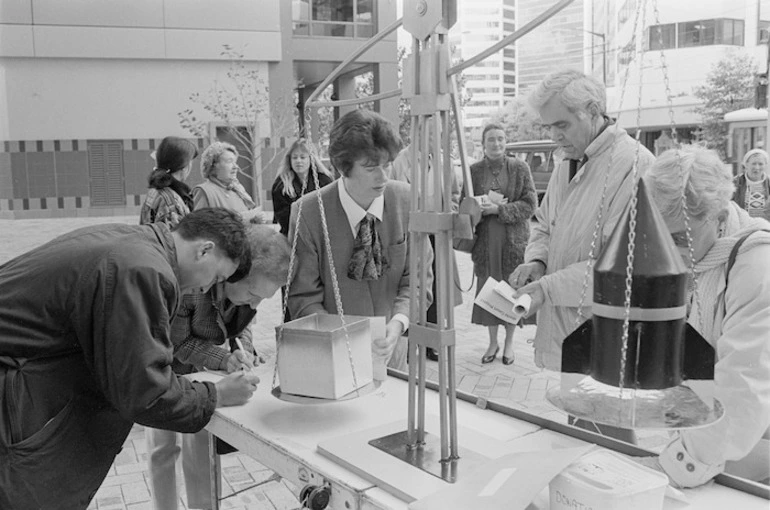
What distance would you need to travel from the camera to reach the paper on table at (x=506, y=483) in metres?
1.20

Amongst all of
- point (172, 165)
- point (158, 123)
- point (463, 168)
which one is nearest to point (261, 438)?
point (463, 168)

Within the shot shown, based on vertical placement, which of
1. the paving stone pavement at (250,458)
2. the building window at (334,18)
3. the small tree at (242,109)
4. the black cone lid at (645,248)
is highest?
the building window at (334,18)

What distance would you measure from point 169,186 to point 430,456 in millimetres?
3008

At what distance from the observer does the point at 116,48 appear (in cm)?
1370

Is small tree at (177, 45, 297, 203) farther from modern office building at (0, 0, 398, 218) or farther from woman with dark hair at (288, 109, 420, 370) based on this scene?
woman with dark hair at (288, 109, 420, 370)

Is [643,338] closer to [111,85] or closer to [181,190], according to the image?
[181,190]

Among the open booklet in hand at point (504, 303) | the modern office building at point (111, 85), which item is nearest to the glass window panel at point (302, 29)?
the modern office building at point (111, 85)

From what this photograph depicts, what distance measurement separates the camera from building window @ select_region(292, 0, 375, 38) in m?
16.1

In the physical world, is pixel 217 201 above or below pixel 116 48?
below

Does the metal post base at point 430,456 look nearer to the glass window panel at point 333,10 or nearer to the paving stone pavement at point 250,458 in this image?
the paving stone pavement at point 250,458

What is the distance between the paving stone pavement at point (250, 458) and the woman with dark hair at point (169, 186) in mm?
1124

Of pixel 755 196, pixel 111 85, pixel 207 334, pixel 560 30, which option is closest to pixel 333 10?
pixel 111 85

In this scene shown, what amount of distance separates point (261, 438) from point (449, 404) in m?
0.47

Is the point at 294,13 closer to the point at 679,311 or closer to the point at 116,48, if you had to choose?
the point at 116,48
